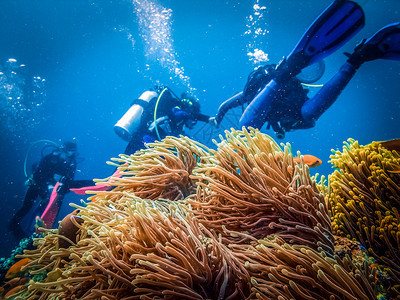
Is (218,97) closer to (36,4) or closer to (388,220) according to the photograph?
(36,4)

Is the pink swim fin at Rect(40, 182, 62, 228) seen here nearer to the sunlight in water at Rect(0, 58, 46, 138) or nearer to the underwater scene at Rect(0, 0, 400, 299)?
the underwater scene at Rect(0, 0, 400, 299)

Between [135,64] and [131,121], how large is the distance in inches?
1940

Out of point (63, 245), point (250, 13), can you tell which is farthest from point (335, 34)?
point (250, 13)

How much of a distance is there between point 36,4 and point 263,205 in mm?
39574

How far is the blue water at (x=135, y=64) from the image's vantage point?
28.9 metres

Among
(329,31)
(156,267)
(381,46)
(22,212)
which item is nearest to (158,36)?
(22,212)

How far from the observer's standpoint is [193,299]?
1.05m

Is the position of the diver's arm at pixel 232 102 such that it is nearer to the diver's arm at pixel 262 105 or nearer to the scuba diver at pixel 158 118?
the scuba diver at pixel 158 118

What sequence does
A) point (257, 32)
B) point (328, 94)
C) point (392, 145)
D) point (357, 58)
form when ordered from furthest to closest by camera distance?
point (257, 32) < point (328, 94) < point (357, 58) < point (392, 145)

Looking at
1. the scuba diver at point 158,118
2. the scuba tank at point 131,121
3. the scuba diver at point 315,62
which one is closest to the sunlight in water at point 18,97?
the scuba tank at point 131,121

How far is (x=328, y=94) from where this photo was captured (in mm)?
5531

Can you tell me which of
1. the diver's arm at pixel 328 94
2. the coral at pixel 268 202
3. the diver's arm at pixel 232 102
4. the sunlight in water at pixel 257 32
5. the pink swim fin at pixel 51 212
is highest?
the sunlight in water at pixel 257 32

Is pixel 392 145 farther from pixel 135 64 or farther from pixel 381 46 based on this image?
pixel 135 64

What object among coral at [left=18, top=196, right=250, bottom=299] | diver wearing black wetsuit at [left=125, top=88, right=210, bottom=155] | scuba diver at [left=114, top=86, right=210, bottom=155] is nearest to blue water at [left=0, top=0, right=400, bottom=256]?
scuba diver at [left=114, top=86, right=210, bottom=155]
